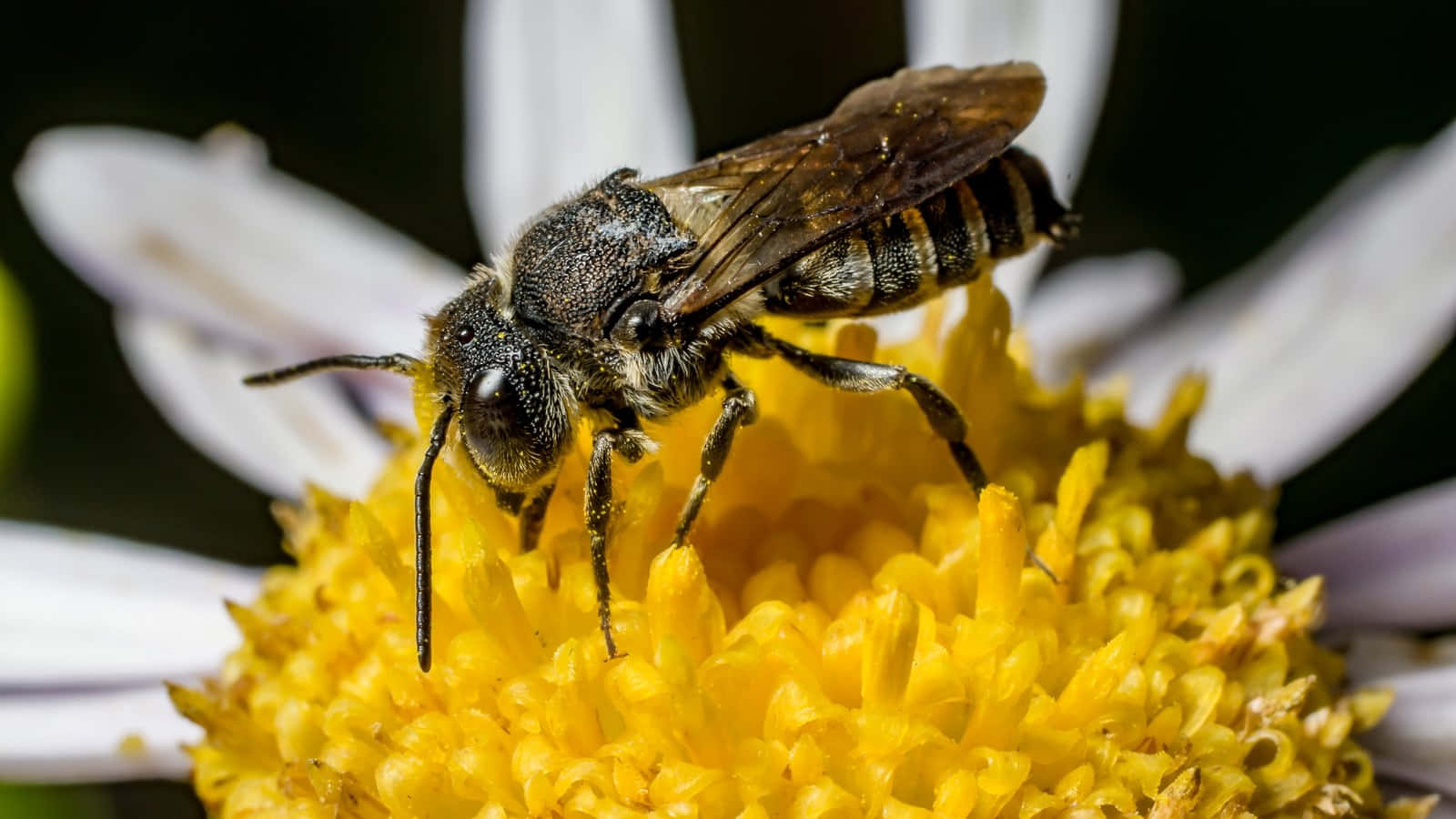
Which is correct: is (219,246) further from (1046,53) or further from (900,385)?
(900,385)

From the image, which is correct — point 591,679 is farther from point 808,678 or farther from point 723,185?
point 723,185

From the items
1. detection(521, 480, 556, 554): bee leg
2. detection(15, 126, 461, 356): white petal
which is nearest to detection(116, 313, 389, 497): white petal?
detection(15, 126, 461, 356): white petal

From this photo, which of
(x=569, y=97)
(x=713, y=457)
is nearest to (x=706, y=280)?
(x=713, y=457)

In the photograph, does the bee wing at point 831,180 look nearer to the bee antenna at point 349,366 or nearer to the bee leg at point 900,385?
the bee leg at point 900,385

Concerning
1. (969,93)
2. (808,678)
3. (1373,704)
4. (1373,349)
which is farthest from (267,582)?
(1373,349)

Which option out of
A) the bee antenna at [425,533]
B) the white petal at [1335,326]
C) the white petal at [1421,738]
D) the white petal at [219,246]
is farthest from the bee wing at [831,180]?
the white petal at [219,246]

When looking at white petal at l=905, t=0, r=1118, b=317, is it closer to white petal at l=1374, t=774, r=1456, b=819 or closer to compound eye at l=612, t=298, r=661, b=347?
white petal at l=1374, t=774, r=1456, b=819
